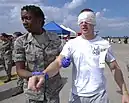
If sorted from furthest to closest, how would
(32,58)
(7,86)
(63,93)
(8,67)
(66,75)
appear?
(66,75), (8,67), (7,86), (63,93), (32,58)

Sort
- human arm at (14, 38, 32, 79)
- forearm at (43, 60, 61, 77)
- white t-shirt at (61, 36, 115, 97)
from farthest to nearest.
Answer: human arm at (14, 38, 32, 79) < white t-shirt at (61, 36, 115, 97) < forearm at (43, 60, 61, 77)

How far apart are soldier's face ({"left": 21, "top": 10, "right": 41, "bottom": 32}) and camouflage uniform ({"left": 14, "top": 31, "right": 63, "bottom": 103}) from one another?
4.7 inches

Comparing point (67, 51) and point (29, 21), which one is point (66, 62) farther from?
point (29, 21)

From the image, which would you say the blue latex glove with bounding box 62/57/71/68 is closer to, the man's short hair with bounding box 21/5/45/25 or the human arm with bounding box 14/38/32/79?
the human arm with bounding box 14/38/32/79

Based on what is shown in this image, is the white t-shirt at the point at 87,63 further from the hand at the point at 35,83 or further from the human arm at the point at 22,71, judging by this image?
the hand at the point at 35,83

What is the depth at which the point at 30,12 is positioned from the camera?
11.6 feet

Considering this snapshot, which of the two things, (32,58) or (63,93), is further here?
(63,93)

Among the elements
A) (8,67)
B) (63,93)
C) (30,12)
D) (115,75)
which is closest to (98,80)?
(115,75)

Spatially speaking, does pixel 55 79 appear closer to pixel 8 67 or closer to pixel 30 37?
pixel 30 37

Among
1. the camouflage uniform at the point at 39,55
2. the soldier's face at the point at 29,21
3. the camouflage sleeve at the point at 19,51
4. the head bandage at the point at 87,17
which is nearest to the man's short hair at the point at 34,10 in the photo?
the soldier's face at the point at 29,21

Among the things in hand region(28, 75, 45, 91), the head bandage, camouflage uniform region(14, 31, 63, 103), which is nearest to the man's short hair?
camouflage uniform region(14, 31, 63, 103)

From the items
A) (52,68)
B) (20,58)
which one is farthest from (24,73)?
(52,68)

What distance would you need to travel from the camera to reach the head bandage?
11.1 ft

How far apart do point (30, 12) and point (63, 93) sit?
19.9 ft
